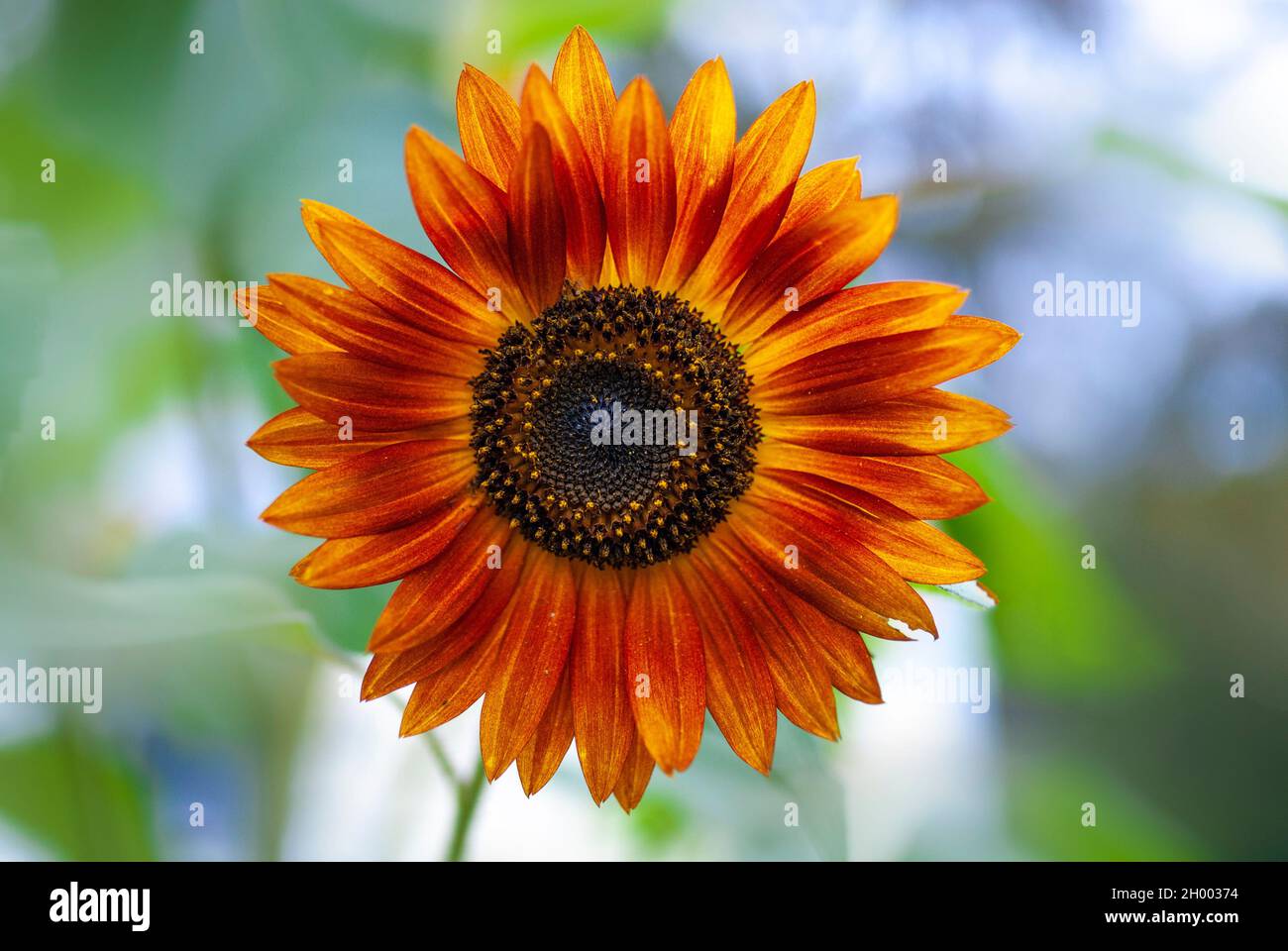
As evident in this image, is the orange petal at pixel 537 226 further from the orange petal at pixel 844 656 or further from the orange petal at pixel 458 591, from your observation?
the orange petal at pixel 844 656

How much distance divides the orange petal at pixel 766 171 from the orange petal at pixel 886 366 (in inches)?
4.0

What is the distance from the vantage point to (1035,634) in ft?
3.60

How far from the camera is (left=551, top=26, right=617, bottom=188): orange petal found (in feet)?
2.10

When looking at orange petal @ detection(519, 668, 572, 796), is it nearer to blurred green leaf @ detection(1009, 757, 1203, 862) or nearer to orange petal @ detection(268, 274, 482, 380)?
orange petal @ detection(268, 274, 482, 380)

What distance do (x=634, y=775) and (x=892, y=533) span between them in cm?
29

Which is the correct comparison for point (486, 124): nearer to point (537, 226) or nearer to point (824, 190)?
point (537, 226)

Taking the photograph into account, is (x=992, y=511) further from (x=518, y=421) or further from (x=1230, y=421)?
(x=518, y=421)

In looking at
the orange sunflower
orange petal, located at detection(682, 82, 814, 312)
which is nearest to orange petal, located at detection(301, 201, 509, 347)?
the orange sunflower

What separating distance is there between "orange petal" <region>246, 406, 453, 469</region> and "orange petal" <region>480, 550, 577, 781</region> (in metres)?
0.19

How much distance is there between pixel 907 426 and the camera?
67 cm
